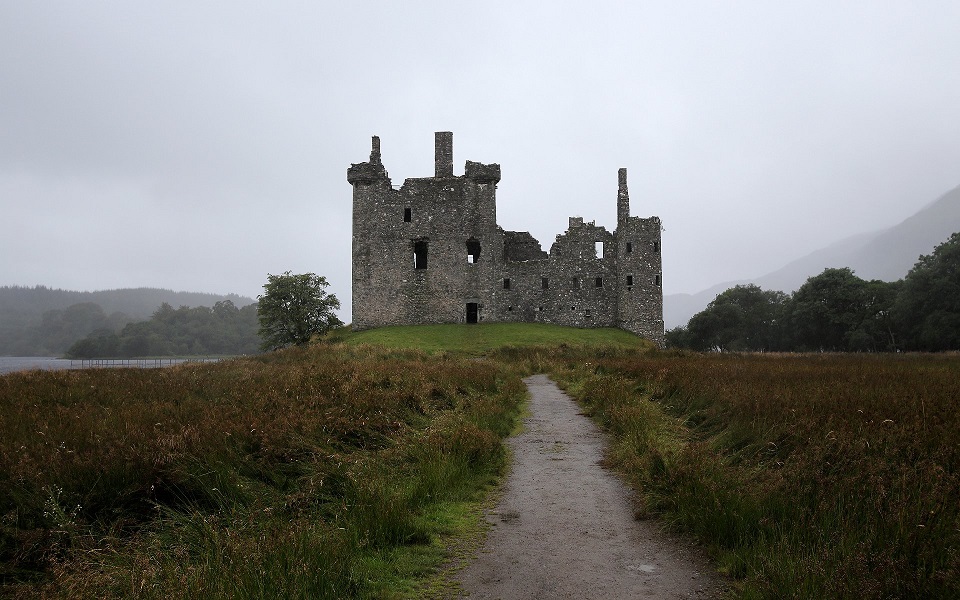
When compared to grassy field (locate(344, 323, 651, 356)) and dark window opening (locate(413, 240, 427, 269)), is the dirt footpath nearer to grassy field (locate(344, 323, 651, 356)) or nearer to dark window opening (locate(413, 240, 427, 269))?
grassy field (locate(344, 323, 651, 356))

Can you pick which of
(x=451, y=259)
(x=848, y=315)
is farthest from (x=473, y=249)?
(x=848, y=315)

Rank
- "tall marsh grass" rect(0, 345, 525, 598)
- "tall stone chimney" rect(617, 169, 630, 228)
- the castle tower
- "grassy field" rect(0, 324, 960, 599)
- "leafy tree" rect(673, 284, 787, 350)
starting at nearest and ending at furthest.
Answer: "grassy field" rect(0, 324, 960, 599), "tall marsh grass" rect(0, 345, 525, 598), the castle tower, "tall stone chimney" rect(617, 169, 630, 228), "leafy tree" rect(673, 284, 787, 350)

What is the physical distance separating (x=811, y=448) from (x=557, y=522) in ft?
9.49

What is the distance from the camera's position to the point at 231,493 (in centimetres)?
578

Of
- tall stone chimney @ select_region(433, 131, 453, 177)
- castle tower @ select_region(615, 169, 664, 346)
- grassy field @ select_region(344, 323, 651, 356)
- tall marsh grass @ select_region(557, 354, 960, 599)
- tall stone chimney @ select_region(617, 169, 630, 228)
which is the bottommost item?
tall marsh grass @ select_region(557, 354, 960, 599)

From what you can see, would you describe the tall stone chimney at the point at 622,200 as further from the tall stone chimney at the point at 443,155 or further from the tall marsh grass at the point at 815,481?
the tall marsh grass at the point at 815,481

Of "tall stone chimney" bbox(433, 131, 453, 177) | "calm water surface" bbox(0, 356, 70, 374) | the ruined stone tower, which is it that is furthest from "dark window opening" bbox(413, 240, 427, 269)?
"calm water surface" bbox(0, 356, 70, 374)

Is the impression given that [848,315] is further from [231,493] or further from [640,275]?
[231,493]

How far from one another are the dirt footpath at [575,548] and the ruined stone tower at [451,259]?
36.0 meters

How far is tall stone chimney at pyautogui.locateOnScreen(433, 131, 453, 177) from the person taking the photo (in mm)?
44875

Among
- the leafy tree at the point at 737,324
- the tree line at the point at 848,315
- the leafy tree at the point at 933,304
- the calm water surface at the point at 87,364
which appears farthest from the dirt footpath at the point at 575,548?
the leafy tree at the point at 737,324

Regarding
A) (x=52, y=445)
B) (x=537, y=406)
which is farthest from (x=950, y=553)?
(x=537, y=406)

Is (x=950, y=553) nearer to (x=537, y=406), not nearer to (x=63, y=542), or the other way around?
(x=63, y=542)

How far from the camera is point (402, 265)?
4378cm
